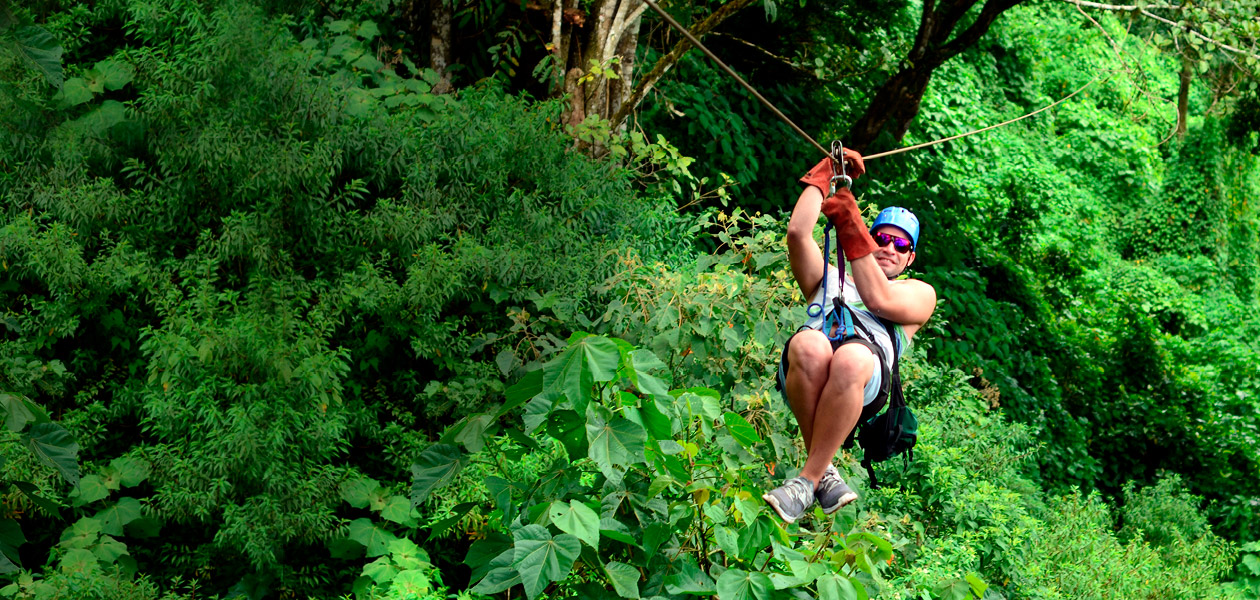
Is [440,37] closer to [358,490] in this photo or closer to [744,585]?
[358,490]

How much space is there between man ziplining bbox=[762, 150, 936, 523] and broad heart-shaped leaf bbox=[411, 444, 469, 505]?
3.17 ft

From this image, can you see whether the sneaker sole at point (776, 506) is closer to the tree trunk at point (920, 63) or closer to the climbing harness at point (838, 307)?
the climbing harness at point (838, 307)

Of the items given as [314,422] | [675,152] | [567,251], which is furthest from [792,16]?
[314,422]

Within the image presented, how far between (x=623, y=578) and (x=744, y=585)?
35 cm

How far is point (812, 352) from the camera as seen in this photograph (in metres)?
2.62

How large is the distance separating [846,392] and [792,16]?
20.0 feet

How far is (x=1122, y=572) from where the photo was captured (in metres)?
5.72

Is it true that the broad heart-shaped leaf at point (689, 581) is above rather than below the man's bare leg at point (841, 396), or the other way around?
below

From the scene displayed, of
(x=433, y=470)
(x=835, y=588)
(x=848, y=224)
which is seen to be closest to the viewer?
(x=848, y=224)

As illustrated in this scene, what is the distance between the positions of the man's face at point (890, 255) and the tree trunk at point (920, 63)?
203 inches

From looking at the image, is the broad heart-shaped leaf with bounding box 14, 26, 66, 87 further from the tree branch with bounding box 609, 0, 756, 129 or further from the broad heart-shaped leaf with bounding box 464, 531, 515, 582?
the tree branch with bounding box 609, 0, 756, 129

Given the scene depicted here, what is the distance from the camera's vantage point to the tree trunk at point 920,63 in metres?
7.52

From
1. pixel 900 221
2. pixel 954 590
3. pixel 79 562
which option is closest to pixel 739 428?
pixel 900 221

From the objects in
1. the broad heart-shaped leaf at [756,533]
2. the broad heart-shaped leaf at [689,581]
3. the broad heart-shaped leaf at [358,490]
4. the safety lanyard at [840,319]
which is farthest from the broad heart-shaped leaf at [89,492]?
the safety lanyard at [840,319]
